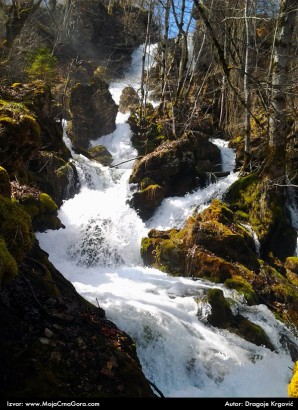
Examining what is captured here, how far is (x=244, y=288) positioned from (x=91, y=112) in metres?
17.1

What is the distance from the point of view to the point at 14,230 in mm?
3988

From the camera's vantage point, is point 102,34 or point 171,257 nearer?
point 171,257

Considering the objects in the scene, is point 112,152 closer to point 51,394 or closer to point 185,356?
point 185,356

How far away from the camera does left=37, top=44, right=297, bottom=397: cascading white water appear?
5625 millimetres

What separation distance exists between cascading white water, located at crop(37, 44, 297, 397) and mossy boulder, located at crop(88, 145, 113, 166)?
413cm

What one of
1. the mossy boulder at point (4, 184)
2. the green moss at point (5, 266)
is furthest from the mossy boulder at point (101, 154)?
the green moss at point (5, 266)

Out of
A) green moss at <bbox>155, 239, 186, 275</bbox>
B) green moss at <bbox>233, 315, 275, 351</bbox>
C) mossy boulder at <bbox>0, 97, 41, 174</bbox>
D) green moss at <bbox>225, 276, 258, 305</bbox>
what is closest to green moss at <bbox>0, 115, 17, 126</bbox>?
mossy boulder at <bbox>0, 97, 41, 174</bbox>

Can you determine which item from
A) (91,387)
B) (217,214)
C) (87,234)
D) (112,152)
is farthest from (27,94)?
(91,387)

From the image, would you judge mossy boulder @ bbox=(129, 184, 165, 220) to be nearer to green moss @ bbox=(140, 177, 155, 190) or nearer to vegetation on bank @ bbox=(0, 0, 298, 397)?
vegetation on bank @ bbox=(0, 0, 298, 397)

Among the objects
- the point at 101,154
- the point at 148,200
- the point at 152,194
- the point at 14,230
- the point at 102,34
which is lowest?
the point at 148,200

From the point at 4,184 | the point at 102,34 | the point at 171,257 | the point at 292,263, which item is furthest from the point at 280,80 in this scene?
the point at 102,34

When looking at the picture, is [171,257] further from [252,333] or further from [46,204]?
[46,204]

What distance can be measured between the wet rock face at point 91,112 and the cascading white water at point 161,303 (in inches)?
293

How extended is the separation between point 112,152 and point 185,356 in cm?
1675
